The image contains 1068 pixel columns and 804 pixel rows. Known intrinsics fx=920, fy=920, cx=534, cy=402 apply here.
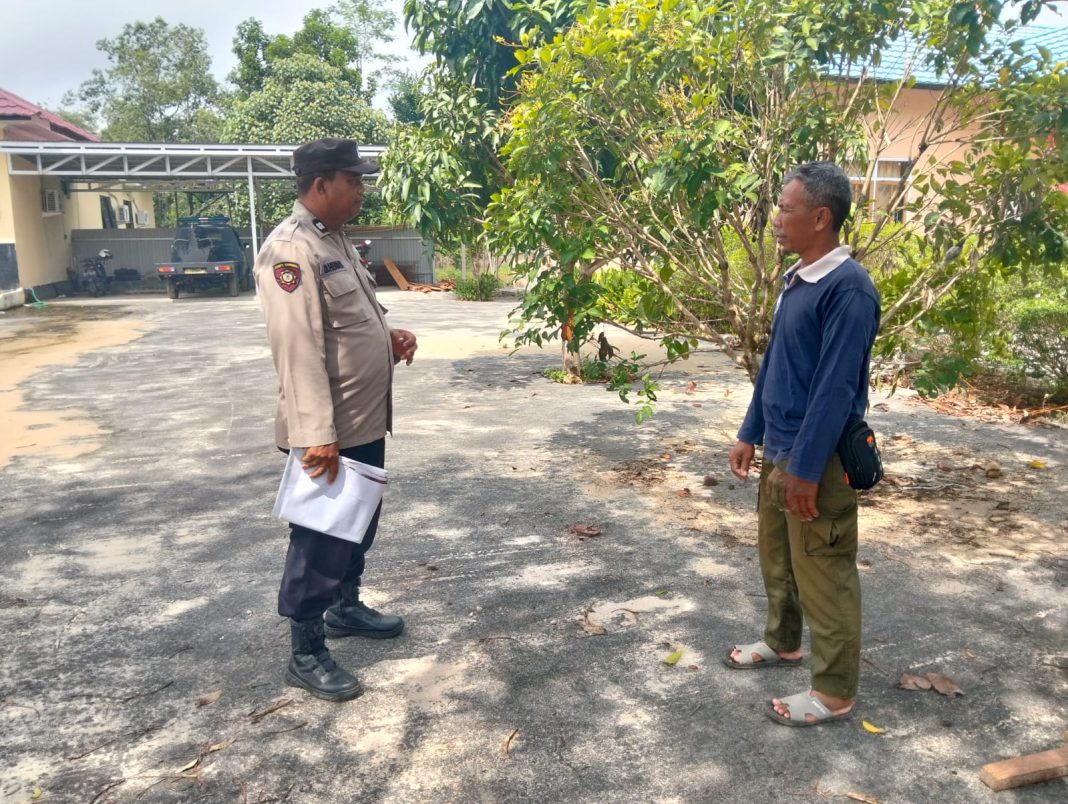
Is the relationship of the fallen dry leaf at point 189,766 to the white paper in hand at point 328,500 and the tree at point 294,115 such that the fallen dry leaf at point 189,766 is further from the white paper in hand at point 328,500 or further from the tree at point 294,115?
the tree at point 294,115

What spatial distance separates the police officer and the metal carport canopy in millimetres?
16922

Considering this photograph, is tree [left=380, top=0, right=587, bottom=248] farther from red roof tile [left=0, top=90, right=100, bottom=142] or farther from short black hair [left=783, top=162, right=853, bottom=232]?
red roof tile [left=0, top=90, right=100, bottom=142]

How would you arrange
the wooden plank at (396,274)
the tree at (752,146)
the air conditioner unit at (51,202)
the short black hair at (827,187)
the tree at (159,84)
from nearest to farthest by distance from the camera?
the short black hair at (827,187)
the tree at (752,146)
the air conditioner unit at (51,202)
the wooden plank at (396,274)
the tree at (159,84)

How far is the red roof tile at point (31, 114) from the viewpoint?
20.0m

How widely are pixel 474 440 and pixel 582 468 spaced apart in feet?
4.08

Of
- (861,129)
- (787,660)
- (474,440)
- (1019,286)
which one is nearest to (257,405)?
(474,440)

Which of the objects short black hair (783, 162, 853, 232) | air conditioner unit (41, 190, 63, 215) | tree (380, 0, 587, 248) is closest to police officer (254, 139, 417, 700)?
short black hair (783, 162, 853, 232)

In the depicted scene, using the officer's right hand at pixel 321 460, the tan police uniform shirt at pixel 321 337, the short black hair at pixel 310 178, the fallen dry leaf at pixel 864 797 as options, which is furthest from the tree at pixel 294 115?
the fallen dry leaf at pixel 864 797

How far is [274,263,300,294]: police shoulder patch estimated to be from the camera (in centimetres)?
317

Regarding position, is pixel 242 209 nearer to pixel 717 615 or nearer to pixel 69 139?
pixel 69 139

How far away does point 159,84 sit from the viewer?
41.5 metres

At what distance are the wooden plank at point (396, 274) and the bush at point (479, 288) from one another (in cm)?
400

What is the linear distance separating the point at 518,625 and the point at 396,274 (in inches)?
912

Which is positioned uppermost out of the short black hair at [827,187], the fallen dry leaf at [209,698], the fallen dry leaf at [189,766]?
the short black hair at [827,187]
